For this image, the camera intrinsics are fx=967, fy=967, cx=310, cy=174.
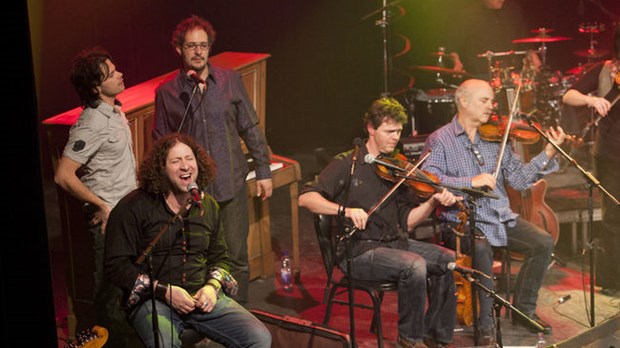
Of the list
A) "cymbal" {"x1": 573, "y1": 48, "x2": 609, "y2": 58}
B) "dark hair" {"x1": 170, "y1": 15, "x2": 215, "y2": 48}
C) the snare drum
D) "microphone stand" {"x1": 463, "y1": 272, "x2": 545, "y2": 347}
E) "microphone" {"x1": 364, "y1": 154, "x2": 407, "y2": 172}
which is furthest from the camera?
"cymbal" {"x1": 573, "y1": 48, "x2": 609, "y2": 58}

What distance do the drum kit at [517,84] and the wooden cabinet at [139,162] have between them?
1.72 m

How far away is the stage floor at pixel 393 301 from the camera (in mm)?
5879

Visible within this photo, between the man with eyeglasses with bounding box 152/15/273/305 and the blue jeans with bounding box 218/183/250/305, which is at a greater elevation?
the man with eyeglasses with bounding box 152/15/273/305

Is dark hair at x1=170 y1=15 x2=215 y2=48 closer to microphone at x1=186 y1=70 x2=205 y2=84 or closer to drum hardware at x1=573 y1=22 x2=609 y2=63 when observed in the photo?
microphone at x1=186 y1=70 x2=205 y2=84

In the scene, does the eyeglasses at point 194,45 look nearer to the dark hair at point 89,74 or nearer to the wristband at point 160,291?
the dark hair at point 89,74

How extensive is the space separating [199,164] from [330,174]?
908 millimetres

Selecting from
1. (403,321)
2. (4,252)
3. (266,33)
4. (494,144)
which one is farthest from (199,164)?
(266,33)

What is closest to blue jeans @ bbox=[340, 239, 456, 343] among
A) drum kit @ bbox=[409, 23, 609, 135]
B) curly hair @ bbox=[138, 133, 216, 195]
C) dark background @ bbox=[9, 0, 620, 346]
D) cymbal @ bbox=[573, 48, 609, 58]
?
curly hair @ bbox=[138, 133, 216, 195]

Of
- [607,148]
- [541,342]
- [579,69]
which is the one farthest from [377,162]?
[579,69]

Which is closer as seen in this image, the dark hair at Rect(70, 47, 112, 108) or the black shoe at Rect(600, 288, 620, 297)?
the dark hair at Rect(70, 47, 112, 108)

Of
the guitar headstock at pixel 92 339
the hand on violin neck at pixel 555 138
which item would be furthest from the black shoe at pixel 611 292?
the guitar headstock at pixel 92 339

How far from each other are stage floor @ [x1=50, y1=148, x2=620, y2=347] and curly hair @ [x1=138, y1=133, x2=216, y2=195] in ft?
4.93

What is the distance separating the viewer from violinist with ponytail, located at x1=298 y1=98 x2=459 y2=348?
541 centimetres

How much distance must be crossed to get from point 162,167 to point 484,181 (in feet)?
6.30
